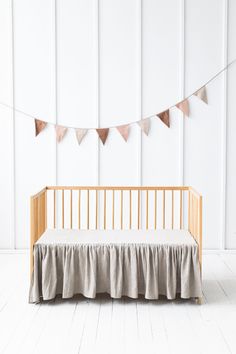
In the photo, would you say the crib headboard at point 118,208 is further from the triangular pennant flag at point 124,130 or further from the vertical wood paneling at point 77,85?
the triangular pennant flag at point 124,130

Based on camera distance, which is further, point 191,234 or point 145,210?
point 145,210

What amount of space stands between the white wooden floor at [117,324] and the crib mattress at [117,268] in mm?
93

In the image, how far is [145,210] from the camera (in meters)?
5.59

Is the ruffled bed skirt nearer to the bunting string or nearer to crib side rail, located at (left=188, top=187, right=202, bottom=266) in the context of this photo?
crib side rail, located at (left=188, top=187, right=202, bottom=266)

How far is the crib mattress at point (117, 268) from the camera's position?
13.5 feet

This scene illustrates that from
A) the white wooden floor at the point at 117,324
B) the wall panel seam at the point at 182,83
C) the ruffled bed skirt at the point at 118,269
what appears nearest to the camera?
the white wooden floor at the point at 117,324

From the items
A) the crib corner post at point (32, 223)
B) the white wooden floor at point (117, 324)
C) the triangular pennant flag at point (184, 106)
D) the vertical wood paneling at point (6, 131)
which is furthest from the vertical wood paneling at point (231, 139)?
the crib corner post at point (32, 223)

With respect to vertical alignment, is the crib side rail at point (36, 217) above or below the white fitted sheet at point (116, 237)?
above

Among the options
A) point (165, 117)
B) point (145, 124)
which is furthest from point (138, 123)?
point (165, 117)

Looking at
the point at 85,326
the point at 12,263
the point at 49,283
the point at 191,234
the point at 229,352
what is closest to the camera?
the point at 229,352

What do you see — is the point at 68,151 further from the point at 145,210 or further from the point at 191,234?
the point at 191,234

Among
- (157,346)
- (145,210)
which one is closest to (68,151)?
(145,210)

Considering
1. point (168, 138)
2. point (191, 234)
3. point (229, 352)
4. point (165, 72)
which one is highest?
point (165, 72)

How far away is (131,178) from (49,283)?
5.57 feet
